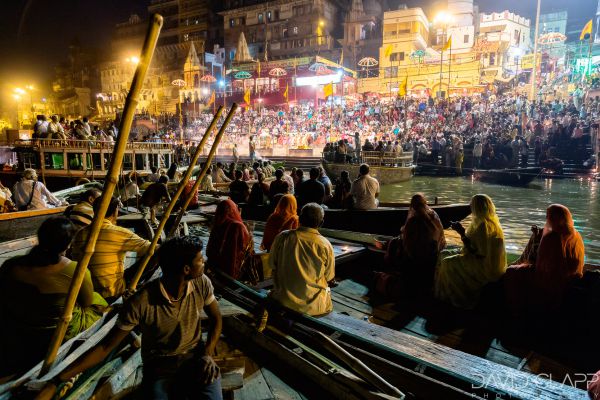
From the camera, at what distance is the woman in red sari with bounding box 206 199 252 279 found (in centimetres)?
509

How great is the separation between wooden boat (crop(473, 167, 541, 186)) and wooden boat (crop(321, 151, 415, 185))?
491 cm

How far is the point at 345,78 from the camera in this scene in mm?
47469

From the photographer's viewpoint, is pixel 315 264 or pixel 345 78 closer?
pixel 315 264

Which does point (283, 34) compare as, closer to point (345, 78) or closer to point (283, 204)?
point (345, 78)

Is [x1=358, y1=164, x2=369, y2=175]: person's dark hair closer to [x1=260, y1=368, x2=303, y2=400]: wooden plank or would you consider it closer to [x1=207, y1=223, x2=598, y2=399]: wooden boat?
[x1=207, y1=223, x2=598, y2=399]: wooden boat

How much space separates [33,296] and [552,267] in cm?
544

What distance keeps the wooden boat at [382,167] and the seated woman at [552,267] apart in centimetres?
1759

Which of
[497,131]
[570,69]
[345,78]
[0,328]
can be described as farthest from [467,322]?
[570,69]

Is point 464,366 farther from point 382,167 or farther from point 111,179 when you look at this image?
point 382,167

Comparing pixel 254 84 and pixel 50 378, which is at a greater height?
pixel 254 84

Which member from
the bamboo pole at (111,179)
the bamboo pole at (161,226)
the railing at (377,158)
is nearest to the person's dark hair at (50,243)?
the bamboo pole at (161,226)

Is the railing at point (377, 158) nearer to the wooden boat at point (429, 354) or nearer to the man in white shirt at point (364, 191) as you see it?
the man in white shirt at point (364, 191)

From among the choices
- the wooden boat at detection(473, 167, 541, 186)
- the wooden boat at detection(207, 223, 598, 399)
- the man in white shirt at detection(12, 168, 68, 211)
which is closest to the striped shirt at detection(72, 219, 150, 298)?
the wooden boat at detection(207, 223, 598, 399)

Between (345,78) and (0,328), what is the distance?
160ft
